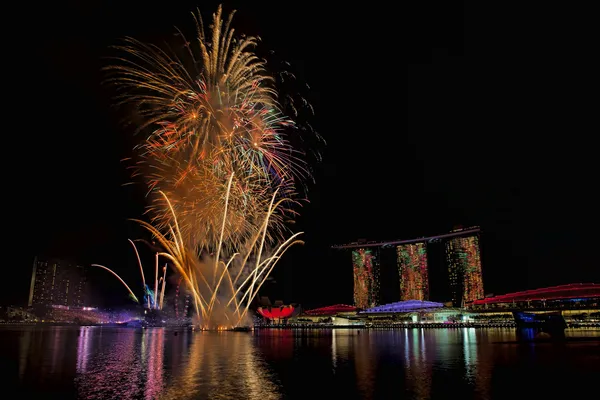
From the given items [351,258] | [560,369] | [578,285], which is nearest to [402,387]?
[560,369]

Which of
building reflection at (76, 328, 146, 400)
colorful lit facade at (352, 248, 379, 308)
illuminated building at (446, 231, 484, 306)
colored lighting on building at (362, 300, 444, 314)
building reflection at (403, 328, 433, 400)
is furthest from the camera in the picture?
colorful lit facade at (352, 248, 379, 308)

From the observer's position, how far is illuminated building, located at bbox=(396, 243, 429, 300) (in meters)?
162

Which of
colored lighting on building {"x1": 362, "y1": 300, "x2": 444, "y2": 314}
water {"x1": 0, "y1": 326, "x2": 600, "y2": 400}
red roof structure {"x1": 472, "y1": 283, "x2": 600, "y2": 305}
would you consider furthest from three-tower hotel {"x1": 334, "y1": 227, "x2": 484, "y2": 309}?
water {"x1": 0, "y1": 326, "x2": 600, "y2": 400}

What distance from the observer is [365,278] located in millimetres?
175000

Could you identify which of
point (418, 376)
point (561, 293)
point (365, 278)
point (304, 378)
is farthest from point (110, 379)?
point (365, 278)

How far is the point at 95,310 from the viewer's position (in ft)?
655

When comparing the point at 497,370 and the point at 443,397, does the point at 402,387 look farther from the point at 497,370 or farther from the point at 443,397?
the point at 497,370

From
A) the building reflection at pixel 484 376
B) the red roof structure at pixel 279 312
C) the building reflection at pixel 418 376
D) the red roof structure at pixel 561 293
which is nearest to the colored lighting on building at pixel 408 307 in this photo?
the red roof structure at pixel 279 312

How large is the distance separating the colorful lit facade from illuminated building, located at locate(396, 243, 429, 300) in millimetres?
10285

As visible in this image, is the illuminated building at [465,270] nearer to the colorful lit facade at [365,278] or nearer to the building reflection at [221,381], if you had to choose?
the colorful lit facade at [365,278]

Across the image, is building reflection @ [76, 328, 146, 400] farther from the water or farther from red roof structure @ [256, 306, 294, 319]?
red roof structure @ [256, 306, 294, 319]

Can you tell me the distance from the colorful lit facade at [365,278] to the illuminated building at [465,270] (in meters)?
33.5

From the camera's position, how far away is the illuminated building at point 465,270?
449 ft

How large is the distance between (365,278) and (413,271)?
19.1 m
